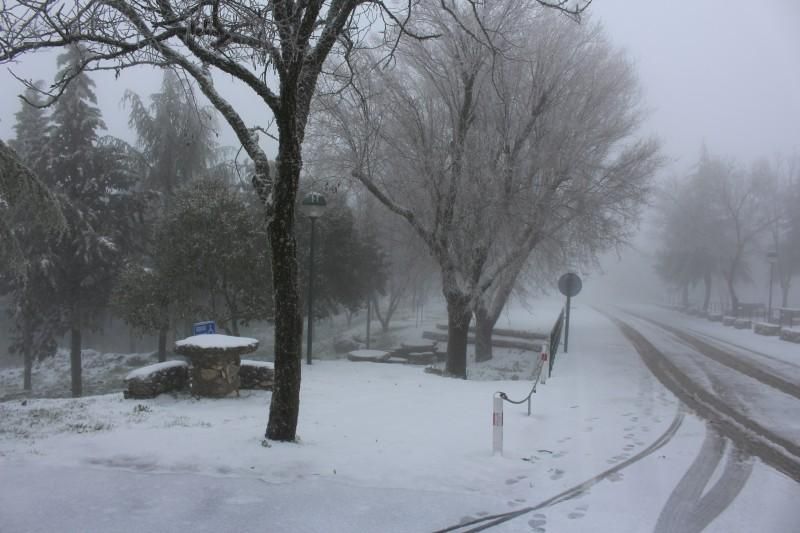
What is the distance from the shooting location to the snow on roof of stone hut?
912 centimetres

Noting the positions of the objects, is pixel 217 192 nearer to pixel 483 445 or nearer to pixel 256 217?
pixel 256 217

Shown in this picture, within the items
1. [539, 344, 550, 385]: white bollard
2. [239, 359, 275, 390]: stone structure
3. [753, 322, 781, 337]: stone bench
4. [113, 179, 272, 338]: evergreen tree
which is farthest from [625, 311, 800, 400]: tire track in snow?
[113, 179, 272, 338]: evergreen tree

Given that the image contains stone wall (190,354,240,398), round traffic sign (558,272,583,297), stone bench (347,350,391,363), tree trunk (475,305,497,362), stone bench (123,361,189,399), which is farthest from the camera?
tree trunk (475,305,497,362)

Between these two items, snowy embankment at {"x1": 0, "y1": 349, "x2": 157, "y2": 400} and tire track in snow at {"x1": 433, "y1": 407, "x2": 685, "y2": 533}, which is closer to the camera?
tire track in snow at {"x1": 433, "y1": 407, "x2": 685, "y2": 533}

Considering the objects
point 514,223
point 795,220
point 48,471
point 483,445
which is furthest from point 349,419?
point 795,220

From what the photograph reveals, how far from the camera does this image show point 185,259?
620 inches

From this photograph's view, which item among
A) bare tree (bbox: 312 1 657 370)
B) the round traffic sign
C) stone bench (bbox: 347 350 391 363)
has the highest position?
bare tree (bbox: 312 1 657 370)

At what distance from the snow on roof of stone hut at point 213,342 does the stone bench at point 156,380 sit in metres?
0.60

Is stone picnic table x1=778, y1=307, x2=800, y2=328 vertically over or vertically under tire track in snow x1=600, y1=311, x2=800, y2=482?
over

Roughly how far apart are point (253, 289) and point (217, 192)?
2987mm

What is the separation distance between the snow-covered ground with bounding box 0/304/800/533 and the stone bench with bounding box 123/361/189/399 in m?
0.22

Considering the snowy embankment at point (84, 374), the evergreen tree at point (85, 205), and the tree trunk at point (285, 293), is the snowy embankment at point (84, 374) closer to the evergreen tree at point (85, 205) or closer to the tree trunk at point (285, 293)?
the evergreen tree at point (85, 205)

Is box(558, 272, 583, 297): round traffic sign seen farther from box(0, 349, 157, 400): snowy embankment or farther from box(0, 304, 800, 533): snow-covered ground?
box(0, 349, 157, 400): snowy embankment

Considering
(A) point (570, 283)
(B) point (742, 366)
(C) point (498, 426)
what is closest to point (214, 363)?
(C) point (498, 426)
